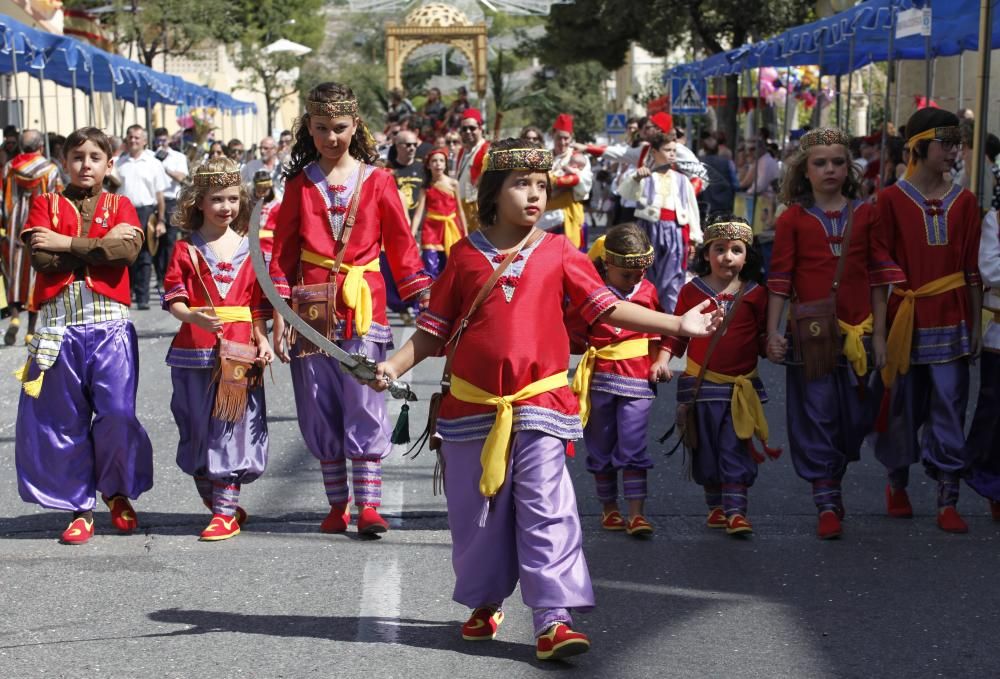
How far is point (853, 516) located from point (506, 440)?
2.69 metres

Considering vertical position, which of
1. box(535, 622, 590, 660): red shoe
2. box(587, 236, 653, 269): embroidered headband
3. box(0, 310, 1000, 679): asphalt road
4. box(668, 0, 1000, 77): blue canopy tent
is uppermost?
box(668, 0, 1000, 77): blue canopy tent

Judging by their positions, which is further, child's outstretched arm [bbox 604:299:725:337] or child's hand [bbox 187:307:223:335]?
child's hand [bbox 187:307:223:335]

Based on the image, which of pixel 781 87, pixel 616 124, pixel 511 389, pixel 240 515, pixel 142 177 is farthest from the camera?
pixel 616 124

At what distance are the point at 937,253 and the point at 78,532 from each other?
3.86 meters

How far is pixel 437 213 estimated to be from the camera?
15133mm

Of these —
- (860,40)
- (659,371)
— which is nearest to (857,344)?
(659,371)

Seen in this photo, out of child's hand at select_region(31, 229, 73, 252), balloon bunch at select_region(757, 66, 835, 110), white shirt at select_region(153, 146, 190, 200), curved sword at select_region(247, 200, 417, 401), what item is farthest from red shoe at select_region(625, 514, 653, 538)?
balloon bunch at select_region(757, 66, 835, 110)

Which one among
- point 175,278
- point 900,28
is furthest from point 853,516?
point 900,28

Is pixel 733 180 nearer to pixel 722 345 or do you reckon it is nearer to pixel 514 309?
pixel 722 345

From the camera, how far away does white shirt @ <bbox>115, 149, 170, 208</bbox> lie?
17281mm

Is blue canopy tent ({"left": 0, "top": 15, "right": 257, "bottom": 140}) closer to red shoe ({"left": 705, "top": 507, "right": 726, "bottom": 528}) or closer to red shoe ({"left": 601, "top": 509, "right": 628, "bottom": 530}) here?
red shoe ({"left": 601, "top": 509, "right": 628, "bottom": 530})

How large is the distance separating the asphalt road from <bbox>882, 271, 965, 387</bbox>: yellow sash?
723 millimetres

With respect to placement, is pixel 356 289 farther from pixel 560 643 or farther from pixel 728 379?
pixel 560 643

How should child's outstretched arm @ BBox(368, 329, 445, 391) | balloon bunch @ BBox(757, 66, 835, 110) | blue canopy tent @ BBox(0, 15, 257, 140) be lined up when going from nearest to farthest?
1. child's outstretched arm @ BBox(368, 329, 445, 391)
2. blue canopy tent @ BBox(0, 15, 257, 140)
3. balloon bunch @ BBox(757, 66, 835, 110)
